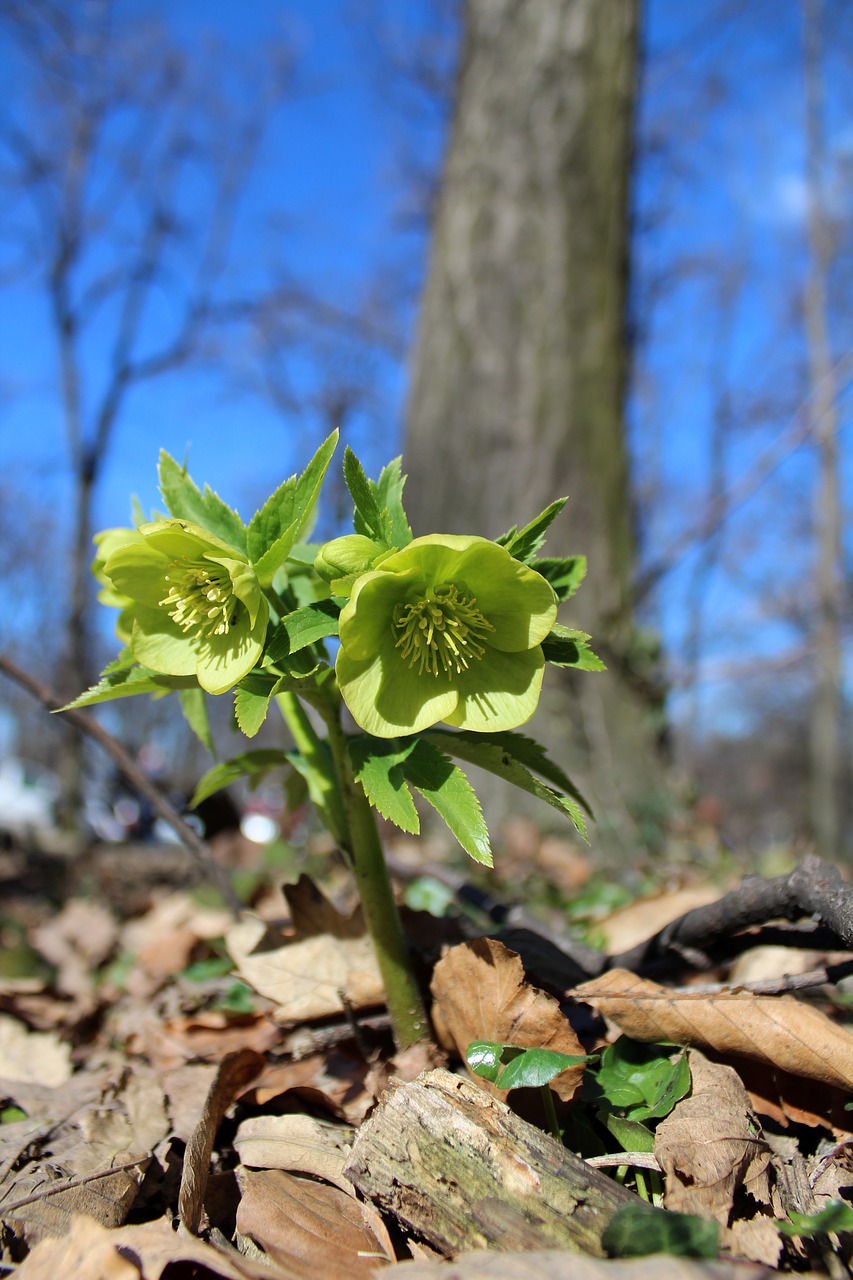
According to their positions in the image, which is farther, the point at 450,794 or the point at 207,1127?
the point at 207,1127

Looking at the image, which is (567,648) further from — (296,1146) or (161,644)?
(296,1146)

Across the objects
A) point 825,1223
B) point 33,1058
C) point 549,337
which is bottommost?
point 33,1058

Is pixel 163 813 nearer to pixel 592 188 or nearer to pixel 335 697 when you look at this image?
pixel 335 697

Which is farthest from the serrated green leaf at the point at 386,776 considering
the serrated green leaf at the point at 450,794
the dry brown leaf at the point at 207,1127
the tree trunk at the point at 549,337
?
the tree trunk at the point at 549,337

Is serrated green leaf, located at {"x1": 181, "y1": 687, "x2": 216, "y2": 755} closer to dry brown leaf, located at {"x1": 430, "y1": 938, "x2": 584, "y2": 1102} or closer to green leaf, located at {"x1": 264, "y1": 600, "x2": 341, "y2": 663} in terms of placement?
green leaf, located at {"x1": 264, "y1": 600, "x2": 341, "y2": 663}

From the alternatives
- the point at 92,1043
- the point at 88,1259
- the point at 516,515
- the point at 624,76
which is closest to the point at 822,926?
the point at 88,1259

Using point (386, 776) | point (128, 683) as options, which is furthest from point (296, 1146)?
point (128, 683)

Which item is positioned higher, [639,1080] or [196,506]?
[196,506]

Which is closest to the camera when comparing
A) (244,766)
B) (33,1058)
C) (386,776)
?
(386,776)
